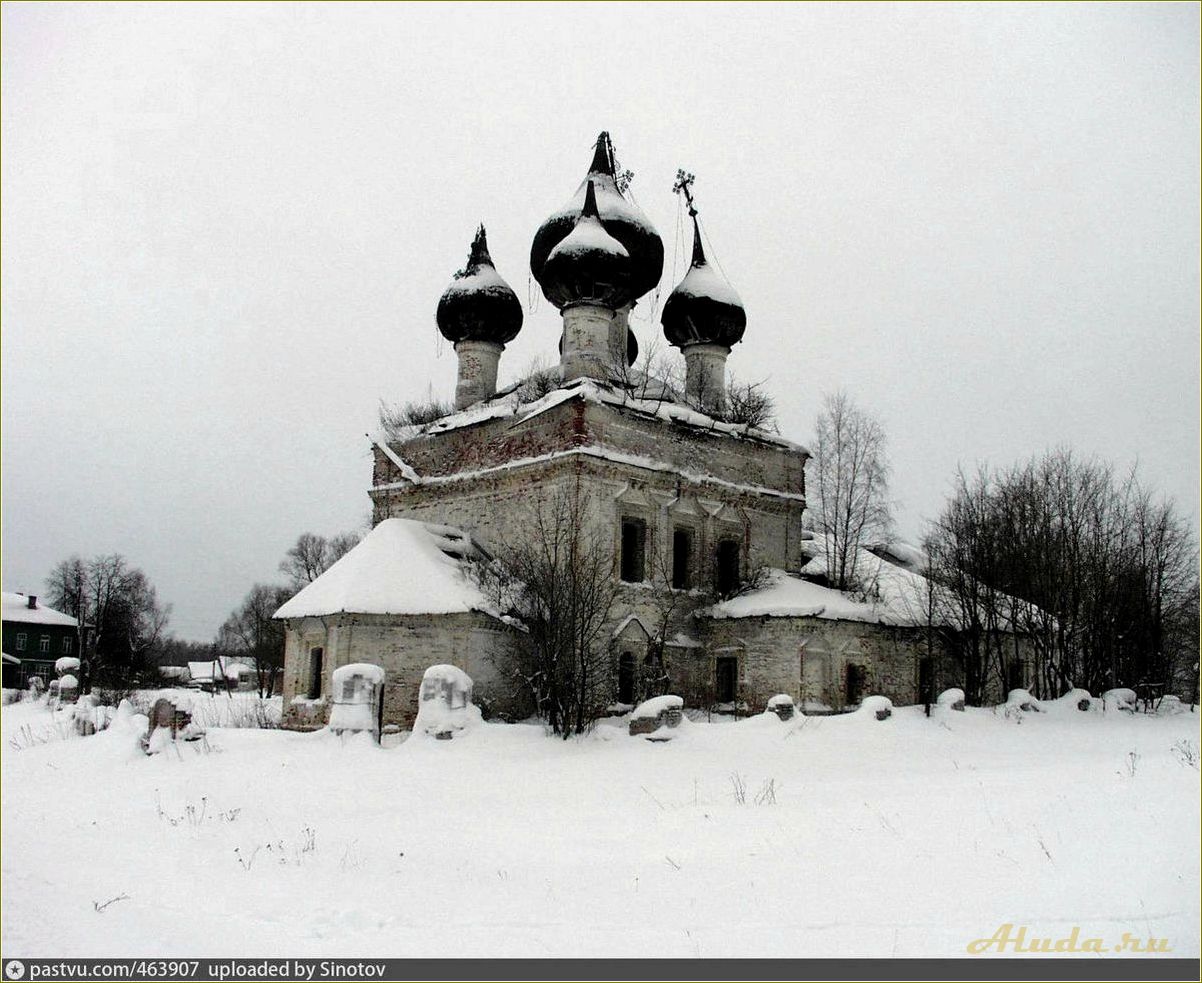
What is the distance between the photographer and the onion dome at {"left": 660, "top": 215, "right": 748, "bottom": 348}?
2409 centimetres

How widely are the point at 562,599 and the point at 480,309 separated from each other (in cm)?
928

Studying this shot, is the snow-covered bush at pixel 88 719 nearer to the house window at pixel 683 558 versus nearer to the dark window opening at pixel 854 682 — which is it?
the house window at pixel 683 558

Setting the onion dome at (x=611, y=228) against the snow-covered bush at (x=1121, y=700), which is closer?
the snow-covered bush at (x=1121, y=700)

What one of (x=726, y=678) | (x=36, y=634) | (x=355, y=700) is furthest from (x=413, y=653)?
(x=36, y=634)

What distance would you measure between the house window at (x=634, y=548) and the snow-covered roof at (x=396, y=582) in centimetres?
307

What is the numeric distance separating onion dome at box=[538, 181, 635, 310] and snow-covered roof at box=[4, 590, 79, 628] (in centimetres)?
3968

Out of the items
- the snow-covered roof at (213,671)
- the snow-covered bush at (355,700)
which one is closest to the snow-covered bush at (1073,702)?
the snow-covered bush at (355,700)

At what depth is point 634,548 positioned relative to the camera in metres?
20.8

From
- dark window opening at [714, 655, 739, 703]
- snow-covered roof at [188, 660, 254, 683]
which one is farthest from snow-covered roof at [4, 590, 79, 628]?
dark window opening at [714, 655, 739, 703]

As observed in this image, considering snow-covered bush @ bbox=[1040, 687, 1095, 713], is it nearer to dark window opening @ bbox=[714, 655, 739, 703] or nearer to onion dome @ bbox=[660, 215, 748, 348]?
dark window opening @ bbox=[714, 655, 739, 703]

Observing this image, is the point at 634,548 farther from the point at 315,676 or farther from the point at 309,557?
the point at 309,557

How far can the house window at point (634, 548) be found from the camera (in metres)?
20.6

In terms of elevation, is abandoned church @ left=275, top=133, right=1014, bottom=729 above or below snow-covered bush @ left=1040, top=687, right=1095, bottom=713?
above

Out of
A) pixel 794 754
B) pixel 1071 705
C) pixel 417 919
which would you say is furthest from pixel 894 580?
pixel 417 919
